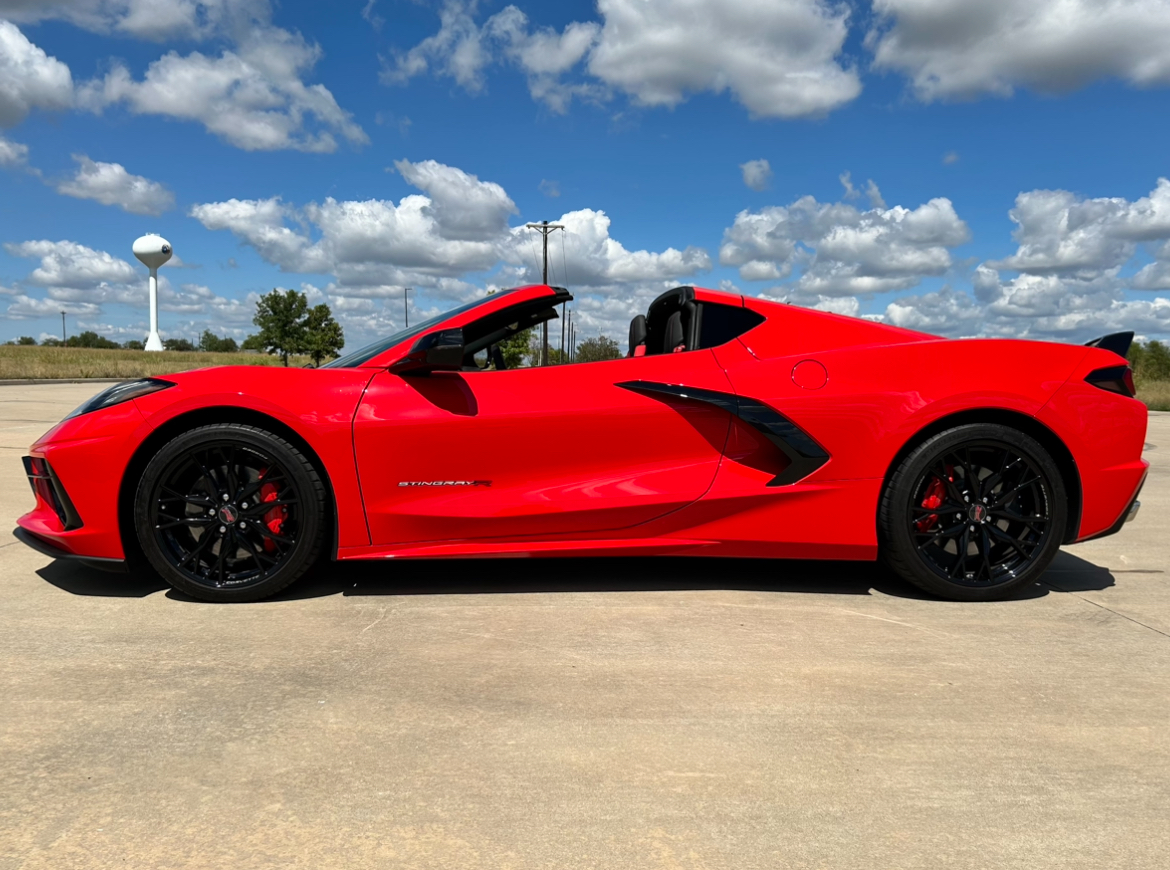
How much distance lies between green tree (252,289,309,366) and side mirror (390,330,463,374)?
244 ft

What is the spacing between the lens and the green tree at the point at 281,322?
7338cm

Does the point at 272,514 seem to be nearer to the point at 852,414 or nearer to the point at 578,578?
the point at 578,578

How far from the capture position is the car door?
329cm

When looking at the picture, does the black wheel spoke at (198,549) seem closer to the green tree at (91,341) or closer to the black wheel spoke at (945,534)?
the black wheel spoke at (945,534)

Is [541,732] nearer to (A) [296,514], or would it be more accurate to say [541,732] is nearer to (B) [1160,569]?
(A) [296,514]

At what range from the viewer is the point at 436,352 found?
314 cm

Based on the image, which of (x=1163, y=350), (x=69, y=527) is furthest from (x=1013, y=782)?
(x=1163, y=350)

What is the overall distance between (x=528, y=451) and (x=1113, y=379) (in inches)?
97.1

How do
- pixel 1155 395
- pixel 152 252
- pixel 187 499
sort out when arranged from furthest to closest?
pixel 152 252 < pixel 1155 395 < pixel 187 499

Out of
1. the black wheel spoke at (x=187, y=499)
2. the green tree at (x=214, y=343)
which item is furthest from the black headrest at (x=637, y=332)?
the green tree at (x=214, y=343)

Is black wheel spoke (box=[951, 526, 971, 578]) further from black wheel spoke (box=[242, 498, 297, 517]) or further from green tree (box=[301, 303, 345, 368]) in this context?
green tree (box=[301, 303, 345, 368])

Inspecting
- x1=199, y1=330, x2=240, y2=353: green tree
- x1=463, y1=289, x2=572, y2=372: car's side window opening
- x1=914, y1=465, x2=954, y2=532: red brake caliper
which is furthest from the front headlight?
x1=199, y1=330, x2=240, y2=353: green tree

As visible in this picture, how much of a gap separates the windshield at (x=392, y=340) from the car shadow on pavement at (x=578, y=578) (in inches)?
38.2

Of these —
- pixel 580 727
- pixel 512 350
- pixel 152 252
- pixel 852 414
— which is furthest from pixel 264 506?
pixel 152 252
